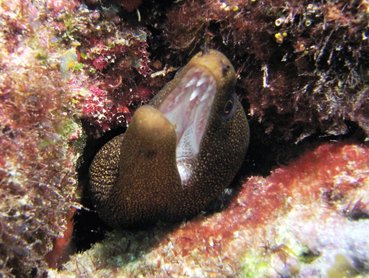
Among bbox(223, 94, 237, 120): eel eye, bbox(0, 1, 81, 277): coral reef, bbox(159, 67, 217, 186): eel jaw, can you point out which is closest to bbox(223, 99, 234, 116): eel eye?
bbox(223, 94, 237, 120): eel eye

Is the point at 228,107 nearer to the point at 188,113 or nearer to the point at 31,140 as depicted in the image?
the point at 188,113

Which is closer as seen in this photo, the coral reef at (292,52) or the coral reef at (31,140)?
the coral reef at (31,140)

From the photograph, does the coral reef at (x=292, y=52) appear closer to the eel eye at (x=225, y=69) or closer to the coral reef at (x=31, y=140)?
the eel eye at (x=225, y=69)

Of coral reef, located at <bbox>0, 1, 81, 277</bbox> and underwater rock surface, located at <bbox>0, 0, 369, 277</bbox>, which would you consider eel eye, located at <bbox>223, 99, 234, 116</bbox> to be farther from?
coral reef, located at <bbox>0, 1, 81, 277</bbox>

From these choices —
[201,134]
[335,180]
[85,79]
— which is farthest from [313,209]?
[85,79]

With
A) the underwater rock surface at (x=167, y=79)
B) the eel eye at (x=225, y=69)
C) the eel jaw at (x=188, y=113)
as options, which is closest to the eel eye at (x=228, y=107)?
the eel jaw at (x=188, y=113)

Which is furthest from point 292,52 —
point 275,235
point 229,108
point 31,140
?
point 31,140
